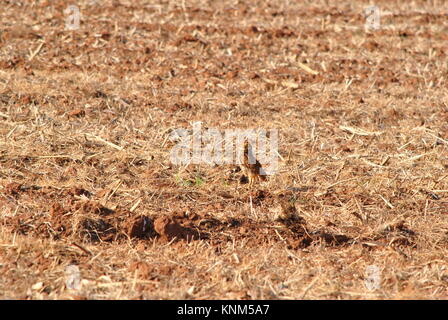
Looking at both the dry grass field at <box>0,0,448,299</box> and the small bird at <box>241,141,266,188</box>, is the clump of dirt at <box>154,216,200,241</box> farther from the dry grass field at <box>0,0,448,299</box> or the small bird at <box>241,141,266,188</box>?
A: the small bird at <box>241,141,266,188</box>

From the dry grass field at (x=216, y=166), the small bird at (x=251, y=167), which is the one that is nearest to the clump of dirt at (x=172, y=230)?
the dry grass field at (x=216, y=166)

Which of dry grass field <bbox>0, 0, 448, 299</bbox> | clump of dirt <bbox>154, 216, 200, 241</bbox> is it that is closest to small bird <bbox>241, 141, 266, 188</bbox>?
dry grass field <bbox>0, 0, 448, 299</bbox>

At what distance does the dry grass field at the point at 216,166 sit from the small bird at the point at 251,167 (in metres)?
0.09

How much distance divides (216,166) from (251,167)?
0.55 metres

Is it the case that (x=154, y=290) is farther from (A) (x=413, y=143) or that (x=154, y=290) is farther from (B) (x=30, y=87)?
(B) (x=30, y=87)

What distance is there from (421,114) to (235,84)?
216 cm

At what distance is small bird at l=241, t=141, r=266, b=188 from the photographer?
5.79 m

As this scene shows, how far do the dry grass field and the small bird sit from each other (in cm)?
9

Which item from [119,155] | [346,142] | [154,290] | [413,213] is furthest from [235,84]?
[154,290]

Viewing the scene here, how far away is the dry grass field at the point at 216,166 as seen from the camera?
15.0ft

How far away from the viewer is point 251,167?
5.81 meters

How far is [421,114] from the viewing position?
805cm

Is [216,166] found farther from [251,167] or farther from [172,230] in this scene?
[172,230]
